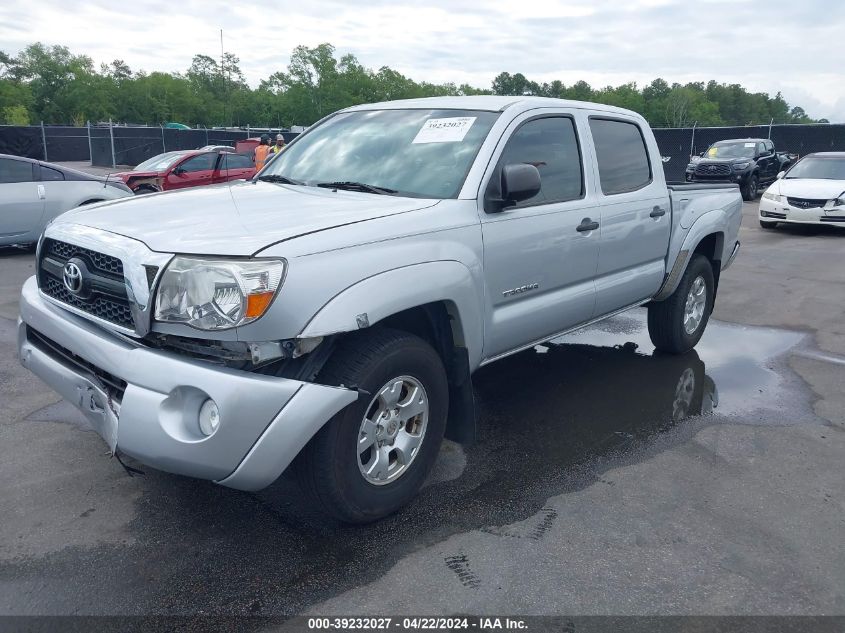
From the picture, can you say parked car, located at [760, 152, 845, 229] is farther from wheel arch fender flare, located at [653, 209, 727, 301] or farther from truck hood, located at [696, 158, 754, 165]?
wheel arch fender flare, located at [653, 209, 727, 301]

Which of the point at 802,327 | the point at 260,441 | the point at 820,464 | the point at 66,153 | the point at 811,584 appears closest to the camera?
the point at 260,441

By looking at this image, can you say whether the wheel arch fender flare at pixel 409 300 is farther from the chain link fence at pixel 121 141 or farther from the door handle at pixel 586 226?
the chain link fence at pixel 121 141

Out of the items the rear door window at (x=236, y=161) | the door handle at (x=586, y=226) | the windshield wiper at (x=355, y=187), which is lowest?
the rear door window at (x=236, y=161)

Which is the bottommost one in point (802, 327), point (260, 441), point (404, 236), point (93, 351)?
point (802, 327)

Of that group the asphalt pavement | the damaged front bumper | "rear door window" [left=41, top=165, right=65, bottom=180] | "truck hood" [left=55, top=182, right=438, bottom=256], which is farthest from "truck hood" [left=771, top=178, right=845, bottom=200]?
the damaged front bumper

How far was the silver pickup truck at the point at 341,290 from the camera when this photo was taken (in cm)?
270

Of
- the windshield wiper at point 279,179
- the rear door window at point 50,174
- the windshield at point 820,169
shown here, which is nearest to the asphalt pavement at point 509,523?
the windshield wiper at point 279,179

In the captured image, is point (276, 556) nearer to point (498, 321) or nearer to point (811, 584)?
point (498, 321)

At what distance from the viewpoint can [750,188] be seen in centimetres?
2036

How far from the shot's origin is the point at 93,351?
2963 mm

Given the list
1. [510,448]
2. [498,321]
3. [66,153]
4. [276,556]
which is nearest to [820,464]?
[510,448]

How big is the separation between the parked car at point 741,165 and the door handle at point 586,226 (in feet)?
56.5

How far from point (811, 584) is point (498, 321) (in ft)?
5.83

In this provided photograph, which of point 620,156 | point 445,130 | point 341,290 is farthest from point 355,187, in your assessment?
point 620,156
